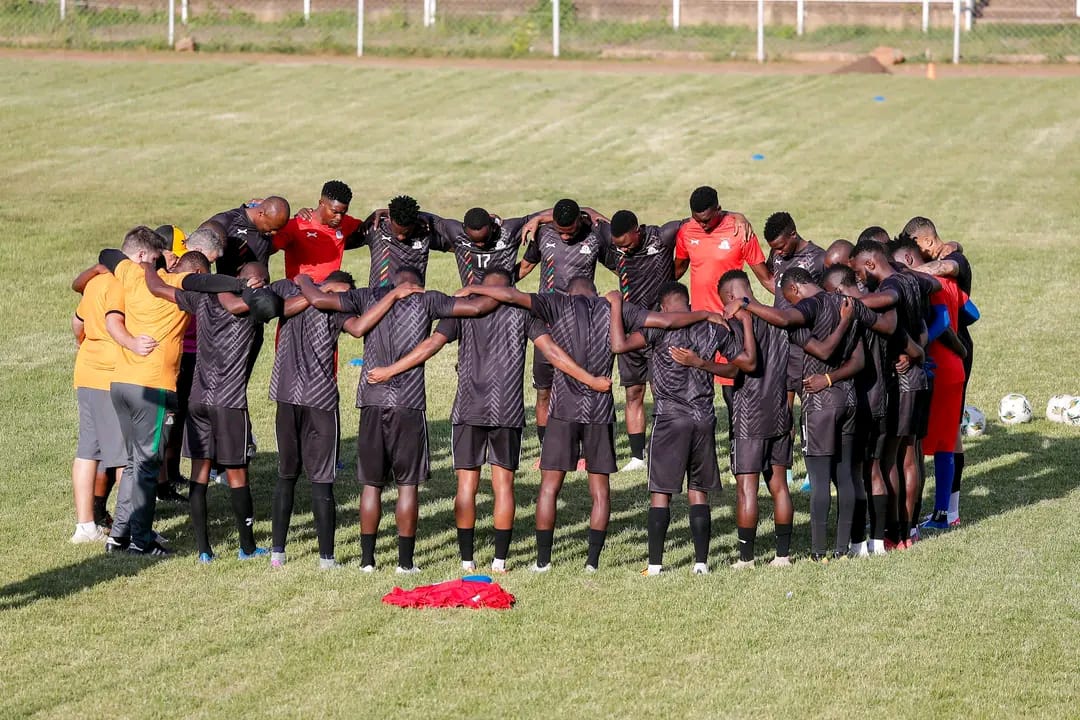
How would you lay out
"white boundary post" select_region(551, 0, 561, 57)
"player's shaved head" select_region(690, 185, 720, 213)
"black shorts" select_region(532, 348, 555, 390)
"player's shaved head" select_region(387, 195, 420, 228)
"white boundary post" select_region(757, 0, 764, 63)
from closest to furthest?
"player's shaved head" select_region(387, 195, 420, 228) → "player's shaved head" select_region(690, 185, 720, 213) → "black shorts" select_region(532, 348, 555, 390) → "white boundary post" select_region(757, 0, 764, 63) → "white boundary post" select_region(551, 0, 561, 57)

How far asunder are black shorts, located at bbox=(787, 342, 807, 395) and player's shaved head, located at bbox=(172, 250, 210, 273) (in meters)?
4.39

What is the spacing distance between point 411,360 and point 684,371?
1924 mm

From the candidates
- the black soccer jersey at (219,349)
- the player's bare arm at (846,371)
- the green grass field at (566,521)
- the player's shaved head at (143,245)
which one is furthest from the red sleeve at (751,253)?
the player's shaved head at (143,245)

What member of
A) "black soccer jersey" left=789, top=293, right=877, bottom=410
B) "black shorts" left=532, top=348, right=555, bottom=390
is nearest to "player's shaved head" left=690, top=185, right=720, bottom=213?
"black shorts" left=532, top=348, right=555, bottom=390

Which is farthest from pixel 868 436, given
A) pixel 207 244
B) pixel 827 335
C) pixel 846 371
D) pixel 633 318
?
pixel 207 244

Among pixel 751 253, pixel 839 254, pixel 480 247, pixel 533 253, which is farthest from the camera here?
pixel 533 253

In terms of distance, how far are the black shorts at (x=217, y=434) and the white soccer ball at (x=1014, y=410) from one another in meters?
8.67

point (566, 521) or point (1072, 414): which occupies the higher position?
point (1072, 414)

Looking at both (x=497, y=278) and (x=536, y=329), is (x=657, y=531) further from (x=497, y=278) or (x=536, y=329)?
(x=497, y=278)

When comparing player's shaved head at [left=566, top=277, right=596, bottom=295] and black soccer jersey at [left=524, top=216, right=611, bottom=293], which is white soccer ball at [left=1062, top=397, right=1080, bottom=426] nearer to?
black soccer jersey at [left=524, top=216, right=611, bottom=293]

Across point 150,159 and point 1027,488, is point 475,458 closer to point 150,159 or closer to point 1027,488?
point 1027,488

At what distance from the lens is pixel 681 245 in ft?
46.9

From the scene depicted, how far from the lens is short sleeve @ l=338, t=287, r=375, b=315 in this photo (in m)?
11.4

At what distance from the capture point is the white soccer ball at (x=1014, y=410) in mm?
16953
